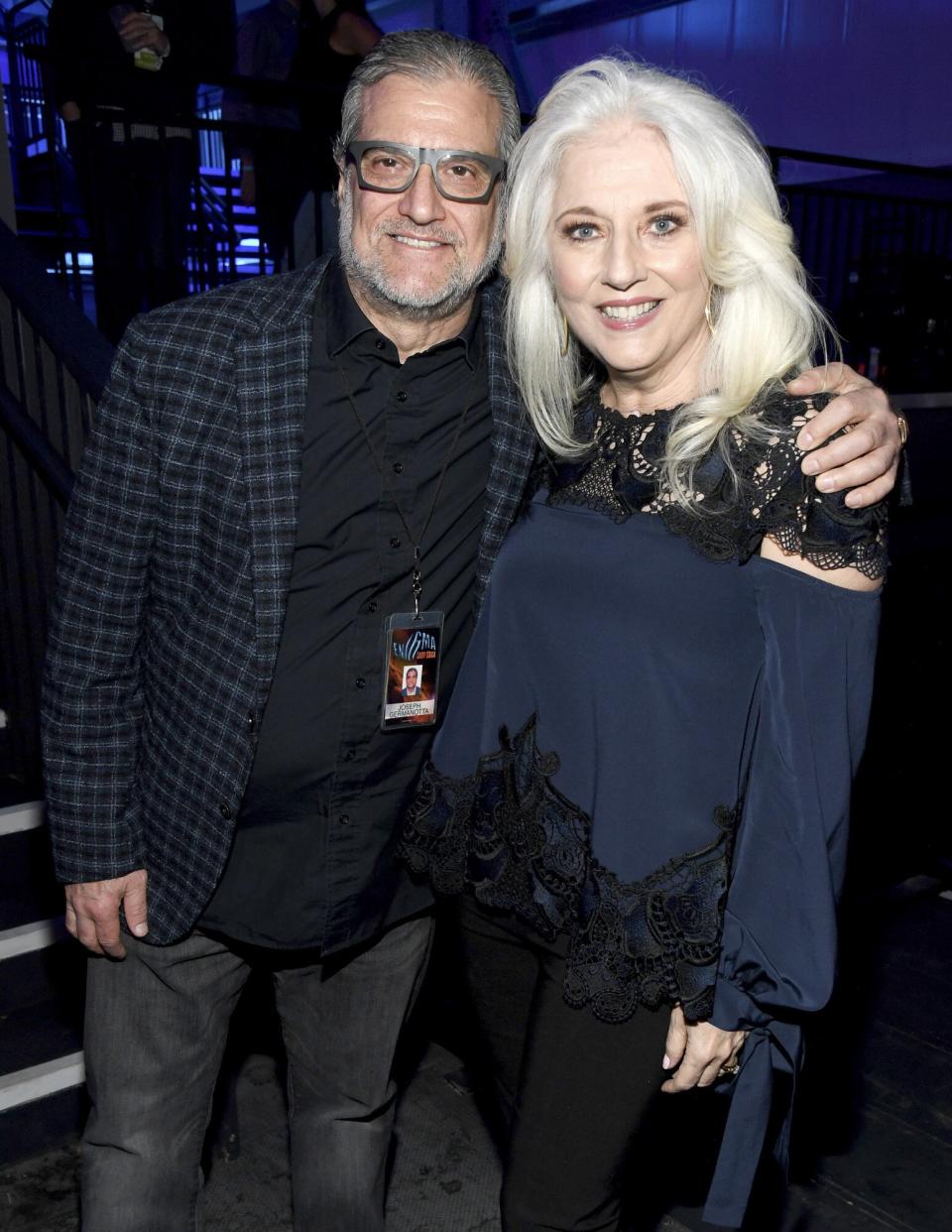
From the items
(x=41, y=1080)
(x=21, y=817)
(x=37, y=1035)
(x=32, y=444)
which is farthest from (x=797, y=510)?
(x=21, y=817)

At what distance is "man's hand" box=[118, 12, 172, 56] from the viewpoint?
4.95 m

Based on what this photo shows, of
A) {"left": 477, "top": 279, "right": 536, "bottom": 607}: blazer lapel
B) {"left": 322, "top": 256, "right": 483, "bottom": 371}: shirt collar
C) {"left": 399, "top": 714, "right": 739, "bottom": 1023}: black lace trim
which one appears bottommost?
{"left": 399, "top": 714, "right": 739, "bottom": 1023}: black lace trim

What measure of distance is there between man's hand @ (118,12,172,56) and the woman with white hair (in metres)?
3.82

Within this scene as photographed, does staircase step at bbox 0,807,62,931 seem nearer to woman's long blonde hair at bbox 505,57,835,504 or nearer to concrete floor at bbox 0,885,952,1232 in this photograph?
concrete floor at bbox 0,885,952,1232

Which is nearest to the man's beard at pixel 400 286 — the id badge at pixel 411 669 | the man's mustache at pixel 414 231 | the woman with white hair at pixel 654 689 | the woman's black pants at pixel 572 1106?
the man's mustache at pixel 414 231

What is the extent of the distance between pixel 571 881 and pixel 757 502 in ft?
2.11

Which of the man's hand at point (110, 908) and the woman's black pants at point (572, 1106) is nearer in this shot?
the woman's black pants at point (572, 1106)

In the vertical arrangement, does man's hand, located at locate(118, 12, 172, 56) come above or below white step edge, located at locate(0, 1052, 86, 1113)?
above

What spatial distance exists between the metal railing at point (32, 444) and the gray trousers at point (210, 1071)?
1.21 metres

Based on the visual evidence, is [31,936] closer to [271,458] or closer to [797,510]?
[271,458]

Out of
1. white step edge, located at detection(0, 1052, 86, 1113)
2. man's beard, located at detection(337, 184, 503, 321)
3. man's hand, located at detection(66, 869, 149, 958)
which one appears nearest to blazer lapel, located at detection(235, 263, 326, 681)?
man's beard, located at detection(337, 184, 503, 321)

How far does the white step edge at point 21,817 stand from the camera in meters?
3.16

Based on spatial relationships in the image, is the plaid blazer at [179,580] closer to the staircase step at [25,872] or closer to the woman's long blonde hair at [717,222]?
the woman's long blonde hair at [717,222]

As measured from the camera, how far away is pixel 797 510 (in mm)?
1651
